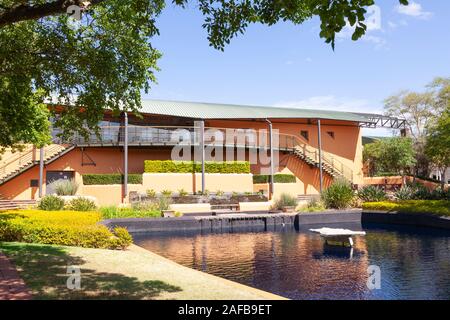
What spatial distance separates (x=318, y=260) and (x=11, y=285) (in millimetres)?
8874

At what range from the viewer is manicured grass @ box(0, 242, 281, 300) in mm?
7070

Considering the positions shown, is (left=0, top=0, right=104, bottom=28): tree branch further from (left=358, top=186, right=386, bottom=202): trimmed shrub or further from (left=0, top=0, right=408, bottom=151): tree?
(left=358, top=186, right=386, bottom=202): trimmed shrub

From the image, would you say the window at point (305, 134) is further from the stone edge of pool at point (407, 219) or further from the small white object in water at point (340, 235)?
the small white object in water at point (340, 235)

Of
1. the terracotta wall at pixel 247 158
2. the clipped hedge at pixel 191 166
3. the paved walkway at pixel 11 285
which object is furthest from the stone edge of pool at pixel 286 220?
the paved walkway at pixel 11 285

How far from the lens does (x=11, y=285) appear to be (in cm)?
712

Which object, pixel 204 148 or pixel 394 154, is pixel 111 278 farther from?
pixel 394 154

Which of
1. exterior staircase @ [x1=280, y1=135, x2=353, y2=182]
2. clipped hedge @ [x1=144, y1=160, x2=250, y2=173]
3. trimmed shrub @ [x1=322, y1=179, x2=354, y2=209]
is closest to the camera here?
trimmed shrub @ [x1=322, y1=179, x2=354, y2=209]

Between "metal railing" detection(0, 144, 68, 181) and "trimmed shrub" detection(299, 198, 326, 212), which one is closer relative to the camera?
"trimmed shrub" detection(299, 198, 326, 212)

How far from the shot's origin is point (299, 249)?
15.0m

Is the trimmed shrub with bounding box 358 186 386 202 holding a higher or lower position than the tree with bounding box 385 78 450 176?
lower

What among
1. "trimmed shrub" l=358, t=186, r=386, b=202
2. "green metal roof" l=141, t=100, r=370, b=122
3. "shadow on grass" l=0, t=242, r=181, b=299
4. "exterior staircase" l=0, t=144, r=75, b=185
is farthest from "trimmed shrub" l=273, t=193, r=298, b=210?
"shadow on grass" l=0, t=242, r=181, b=299

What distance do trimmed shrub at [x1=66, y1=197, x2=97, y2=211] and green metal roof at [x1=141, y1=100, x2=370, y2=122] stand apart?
10764 mm

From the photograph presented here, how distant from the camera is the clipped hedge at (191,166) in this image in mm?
28266

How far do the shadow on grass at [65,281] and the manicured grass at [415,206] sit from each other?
58.4ft
